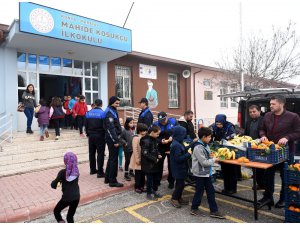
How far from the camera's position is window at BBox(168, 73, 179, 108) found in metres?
15.6

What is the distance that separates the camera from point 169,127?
5.54 metres

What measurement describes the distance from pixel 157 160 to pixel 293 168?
2.29 m

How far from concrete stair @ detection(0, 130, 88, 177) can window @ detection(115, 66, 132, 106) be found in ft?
Answer: 14.7

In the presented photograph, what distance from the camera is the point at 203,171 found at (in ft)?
13.1

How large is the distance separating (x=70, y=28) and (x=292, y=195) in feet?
26.3

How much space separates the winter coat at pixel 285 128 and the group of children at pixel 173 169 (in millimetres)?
1231

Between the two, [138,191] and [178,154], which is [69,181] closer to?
[178,154]

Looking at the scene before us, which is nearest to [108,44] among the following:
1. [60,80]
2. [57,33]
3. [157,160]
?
[57,33]

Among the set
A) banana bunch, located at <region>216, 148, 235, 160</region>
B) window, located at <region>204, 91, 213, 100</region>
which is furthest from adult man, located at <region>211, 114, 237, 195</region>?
window, located at <region>204, 91, 213, 100</region>

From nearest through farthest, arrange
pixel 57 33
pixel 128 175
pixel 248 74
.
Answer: pixel 128 175 → pixel 57 33 → pixel 248 74

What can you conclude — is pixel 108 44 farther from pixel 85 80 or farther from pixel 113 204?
pixel 113 204

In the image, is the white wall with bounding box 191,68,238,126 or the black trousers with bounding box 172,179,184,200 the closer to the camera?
the black trousers with bounding box 172,179,184,200

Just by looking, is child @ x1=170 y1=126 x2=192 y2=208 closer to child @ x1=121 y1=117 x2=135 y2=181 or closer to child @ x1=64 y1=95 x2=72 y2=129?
child @ x1=121 y1=117 x2=135 y2=181

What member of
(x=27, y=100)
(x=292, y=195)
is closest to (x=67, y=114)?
(x=27, y=100)
